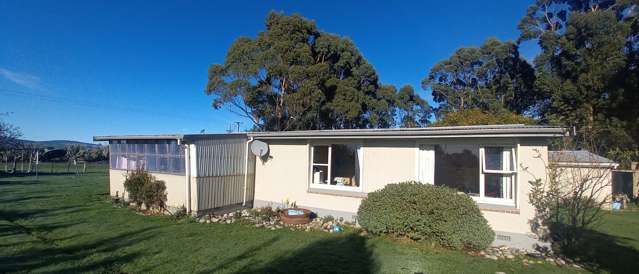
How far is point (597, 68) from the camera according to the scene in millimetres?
20688

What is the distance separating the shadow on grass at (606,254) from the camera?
6590 millimetres

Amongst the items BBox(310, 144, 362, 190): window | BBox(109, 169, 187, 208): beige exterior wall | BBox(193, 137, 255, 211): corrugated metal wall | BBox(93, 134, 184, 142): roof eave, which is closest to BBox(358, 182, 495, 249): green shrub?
BBox(310, 144, 362, 190): window

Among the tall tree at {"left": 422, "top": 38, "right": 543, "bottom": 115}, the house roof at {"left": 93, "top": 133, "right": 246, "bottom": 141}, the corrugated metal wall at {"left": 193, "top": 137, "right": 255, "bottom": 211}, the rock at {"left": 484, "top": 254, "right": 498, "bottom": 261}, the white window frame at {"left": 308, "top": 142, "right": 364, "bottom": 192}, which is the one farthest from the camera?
the tall tree at {"left": 422, "top": 38, "right": 543, "bottom": 115}

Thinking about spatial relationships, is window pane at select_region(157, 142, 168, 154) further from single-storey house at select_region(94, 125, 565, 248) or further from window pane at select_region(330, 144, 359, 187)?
window pane at select_region(330, 144, 359, 187)

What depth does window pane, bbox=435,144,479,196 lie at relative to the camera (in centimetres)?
883

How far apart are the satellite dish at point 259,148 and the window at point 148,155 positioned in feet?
7.41

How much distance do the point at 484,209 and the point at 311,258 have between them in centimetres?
431

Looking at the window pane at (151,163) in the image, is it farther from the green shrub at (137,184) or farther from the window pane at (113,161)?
the window pane at (113,161)

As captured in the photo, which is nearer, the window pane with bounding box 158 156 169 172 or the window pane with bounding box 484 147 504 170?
the window pane with bounding box 484 147 504 170

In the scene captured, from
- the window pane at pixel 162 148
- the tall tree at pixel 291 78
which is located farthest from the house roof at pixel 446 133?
the tall tree at pixel 291 78

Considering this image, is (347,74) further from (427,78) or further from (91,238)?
(91,238)

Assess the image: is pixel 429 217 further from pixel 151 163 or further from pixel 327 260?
pixel 151 163

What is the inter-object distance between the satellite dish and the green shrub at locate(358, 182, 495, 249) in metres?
4.64

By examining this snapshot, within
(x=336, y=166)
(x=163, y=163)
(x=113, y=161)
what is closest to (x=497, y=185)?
(x=336, y=166)
